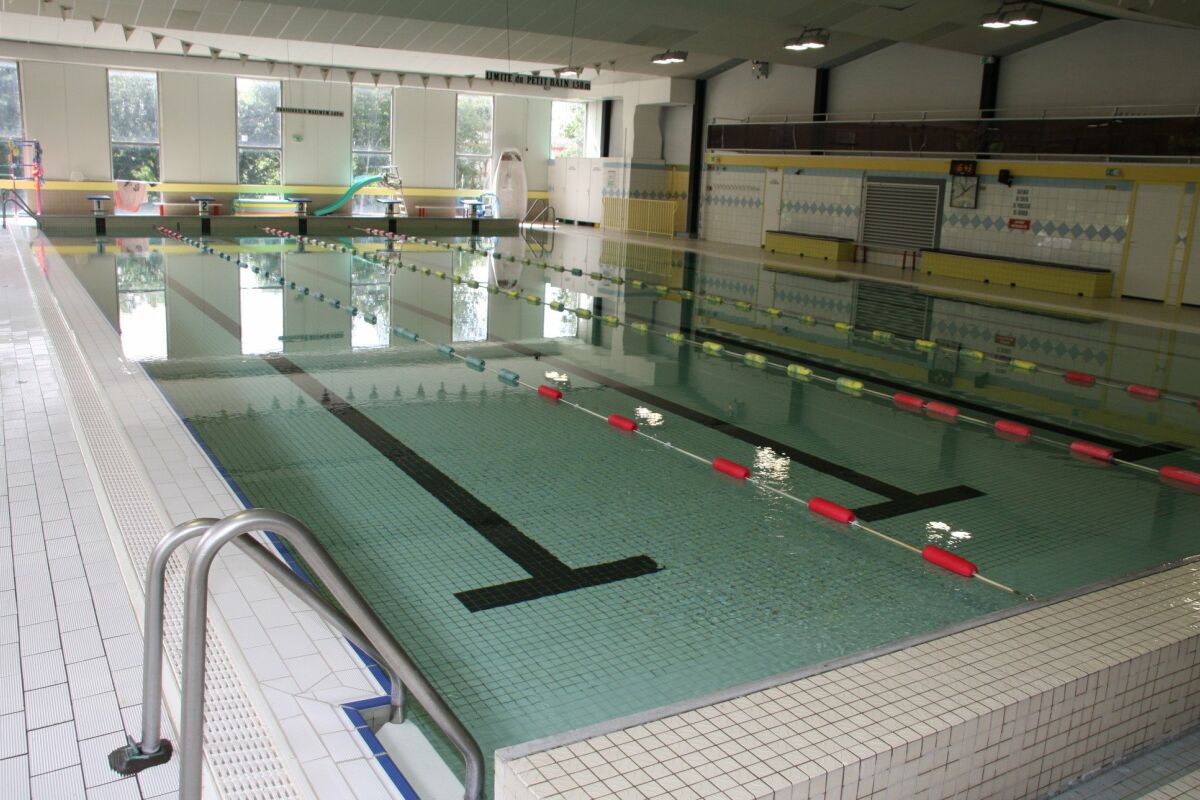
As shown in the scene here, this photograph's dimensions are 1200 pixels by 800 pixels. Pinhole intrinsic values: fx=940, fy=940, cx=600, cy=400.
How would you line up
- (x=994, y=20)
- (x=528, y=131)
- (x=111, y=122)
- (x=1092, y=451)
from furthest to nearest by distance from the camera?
(x=528, y=131) → (x=111, y=122) → (x=994, y=20) → (x=1092, y=451)

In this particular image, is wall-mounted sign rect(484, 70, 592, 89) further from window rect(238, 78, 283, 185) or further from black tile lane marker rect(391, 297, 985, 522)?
window rect(238, 78, 283, 185)

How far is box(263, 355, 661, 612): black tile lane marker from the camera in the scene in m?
3.73

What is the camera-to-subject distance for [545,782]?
1.94m

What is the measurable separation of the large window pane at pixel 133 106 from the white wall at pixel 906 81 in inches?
580

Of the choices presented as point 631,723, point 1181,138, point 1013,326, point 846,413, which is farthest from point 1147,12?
point 631,723

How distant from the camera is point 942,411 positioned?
6914 mm

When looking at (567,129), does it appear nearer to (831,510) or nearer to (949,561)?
(831,510)

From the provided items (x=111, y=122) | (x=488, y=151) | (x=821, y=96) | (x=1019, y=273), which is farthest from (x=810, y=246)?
(x=111, y=122)

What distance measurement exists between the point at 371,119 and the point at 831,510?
21595 millimetres

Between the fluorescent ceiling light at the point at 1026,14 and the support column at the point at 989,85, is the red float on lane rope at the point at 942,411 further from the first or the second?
the support column at the point at 989,85

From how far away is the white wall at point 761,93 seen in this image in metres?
19.2

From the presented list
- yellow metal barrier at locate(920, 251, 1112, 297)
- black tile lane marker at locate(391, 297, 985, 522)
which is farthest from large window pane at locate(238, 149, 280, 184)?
black tile lane marker at locate(391, 297, 985, 522)

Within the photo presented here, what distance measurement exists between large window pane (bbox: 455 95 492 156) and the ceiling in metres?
6.92

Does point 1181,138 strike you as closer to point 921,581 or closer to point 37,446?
point 921,581
